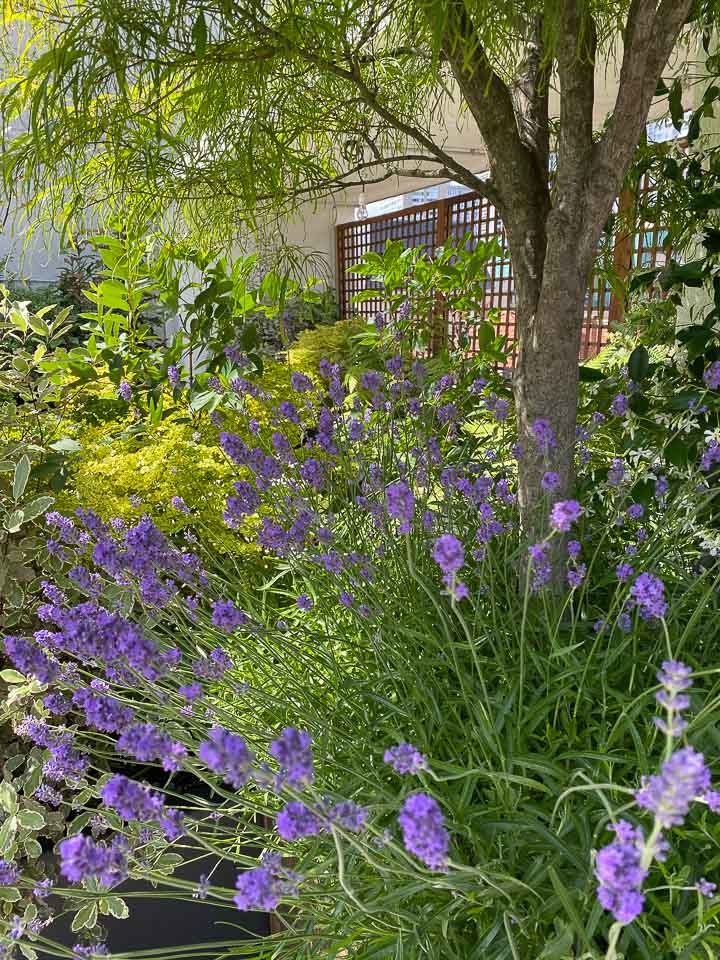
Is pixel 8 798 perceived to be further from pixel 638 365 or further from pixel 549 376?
pixel 638 365

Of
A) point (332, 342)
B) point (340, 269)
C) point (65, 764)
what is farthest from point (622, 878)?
point (340, 269)

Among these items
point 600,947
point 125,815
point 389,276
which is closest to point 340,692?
point 600,947

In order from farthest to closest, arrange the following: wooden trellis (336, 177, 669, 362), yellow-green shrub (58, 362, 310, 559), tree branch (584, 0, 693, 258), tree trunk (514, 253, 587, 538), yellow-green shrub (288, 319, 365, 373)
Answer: wooden trellis (336, 177, 669, 362) < yellow-green shrub (288, 319, 365, 373) < yellow-green shrub (58, 362, 310, 559) < tree trunk (514, 253, 587, 538) < tree branch (584, 0, 693, 258)

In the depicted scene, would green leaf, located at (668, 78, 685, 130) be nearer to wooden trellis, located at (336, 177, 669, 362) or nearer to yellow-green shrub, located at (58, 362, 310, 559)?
yellow-green shrub, located at (58, 362, 310, 559)

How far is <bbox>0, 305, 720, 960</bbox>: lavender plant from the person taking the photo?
0.62 m

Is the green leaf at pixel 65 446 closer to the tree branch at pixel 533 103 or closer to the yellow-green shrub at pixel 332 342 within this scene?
the tree branch at pixel 533 103

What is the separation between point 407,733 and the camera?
107 centimetres

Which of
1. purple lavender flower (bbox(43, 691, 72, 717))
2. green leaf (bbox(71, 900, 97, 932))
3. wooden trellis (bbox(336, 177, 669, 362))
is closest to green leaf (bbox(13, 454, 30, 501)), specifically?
purple lavender flower (bbox(43, 691, 72, 717))

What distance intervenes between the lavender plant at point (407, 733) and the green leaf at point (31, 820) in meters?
0.06

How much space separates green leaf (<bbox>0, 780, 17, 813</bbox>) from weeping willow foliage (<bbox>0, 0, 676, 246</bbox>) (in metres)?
0.88

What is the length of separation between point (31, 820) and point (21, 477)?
0.58m

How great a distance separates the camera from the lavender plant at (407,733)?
2.02ft

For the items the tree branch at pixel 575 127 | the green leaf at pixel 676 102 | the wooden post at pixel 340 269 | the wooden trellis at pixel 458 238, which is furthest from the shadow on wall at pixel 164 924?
the wooden post at pixel 340 269

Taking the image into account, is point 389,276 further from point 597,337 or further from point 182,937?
point 597,337
